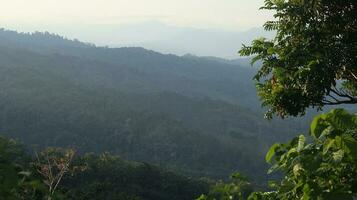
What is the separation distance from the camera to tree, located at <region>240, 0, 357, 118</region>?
8500 mm

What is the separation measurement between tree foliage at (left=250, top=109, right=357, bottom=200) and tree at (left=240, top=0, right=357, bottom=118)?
17.4 feet

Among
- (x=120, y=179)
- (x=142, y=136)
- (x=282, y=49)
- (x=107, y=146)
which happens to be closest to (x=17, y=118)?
(x=107, y=146)

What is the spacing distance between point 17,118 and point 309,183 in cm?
15317

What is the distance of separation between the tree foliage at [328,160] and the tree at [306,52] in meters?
5.29

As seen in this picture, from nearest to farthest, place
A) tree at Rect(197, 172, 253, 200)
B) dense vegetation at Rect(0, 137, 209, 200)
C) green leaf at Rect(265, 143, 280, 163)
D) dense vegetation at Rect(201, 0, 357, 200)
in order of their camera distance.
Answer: green leaf at Rect(265, 143, 280, 163) → tree at Rect(197, 172, 253, 200) → dense vegetation at Rect(201, 0, 357, 200) → dense vegetation at Rect(0, 137, 209, 200)

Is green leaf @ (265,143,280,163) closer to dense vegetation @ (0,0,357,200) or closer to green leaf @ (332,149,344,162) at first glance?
dense vegetation @ (0,0,357,200)

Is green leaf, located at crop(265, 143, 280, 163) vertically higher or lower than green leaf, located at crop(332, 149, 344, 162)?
lower

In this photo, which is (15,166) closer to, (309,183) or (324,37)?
(309,183)

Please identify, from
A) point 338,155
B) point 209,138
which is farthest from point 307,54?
point 209,138

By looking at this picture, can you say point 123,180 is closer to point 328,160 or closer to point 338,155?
point 328,160

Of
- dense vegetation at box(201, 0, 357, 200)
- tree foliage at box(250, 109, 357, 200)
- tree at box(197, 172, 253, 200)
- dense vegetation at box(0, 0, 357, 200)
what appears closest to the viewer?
tree foliage at box(250, 109, 357, 200)

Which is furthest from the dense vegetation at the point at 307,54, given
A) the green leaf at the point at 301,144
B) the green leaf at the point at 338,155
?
the green leaf at the point at 338,155

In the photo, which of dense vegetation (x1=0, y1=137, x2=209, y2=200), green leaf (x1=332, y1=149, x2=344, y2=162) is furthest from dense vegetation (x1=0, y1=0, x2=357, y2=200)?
dense vegetation (x1=0, y1=137, x2=209, y2=200)

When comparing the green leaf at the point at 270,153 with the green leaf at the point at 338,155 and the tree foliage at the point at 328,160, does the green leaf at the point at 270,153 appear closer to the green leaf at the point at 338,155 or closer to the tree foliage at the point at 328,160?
the tree foliage at the point at 328,160
